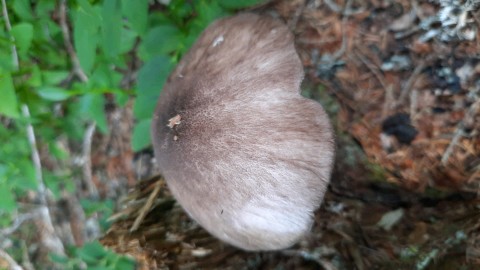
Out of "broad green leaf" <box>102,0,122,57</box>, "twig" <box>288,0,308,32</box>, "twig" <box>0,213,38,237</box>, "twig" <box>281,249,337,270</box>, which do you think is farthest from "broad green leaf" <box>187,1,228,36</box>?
"twig" <box>0,213,38,237</box>

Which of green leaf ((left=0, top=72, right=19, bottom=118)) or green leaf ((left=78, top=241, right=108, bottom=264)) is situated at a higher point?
green leaf ((left=0, top=72, right=19, bottom=118))

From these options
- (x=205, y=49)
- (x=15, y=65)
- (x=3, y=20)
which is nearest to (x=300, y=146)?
(x=205, y=49)

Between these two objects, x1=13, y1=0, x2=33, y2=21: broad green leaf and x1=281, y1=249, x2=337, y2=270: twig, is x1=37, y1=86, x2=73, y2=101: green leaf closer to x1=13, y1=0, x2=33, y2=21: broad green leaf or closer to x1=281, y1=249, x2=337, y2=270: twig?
x1=13, y1=0, x2=33, y2=21: broad green leaf

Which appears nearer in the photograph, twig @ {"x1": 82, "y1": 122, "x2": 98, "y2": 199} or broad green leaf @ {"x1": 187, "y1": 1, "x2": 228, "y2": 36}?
broad green leaf @ {"x1": 187, "y1": 1, "x2": 228, "y2": 36}

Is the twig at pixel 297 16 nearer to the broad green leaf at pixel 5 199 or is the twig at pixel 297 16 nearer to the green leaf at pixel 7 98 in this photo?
the green leaf at pixel 7 98

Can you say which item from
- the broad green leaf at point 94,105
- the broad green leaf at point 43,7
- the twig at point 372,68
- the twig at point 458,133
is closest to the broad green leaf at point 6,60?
the broad green leaf at point 43,7
